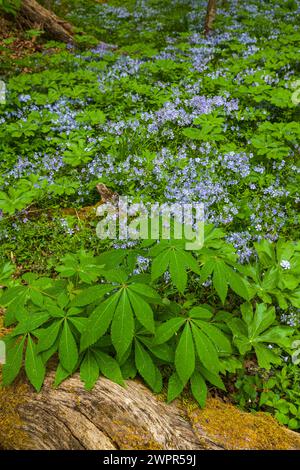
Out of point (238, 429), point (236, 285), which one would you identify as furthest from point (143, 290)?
point (238, 429)

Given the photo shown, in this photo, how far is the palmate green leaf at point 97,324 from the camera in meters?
2.07

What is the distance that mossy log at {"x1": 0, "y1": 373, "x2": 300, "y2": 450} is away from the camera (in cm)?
193

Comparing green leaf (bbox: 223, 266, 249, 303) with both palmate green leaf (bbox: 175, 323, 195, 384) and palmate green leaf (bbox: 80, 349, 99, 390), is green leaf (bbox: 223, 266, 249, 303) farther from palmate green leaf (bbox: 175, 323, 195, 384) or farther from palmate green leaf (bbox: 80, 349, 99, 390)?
palmate green leaf (bbox: 80, 349, 99, 390)

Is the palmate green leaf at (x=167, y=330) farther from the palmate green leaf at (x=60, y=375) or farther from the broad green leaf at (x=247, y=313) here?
the broad green leaf at (x=247, y=313)

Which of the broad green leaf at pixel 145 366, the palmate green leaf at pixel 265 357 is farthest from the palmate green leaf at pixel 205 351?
the palmate green leaf at pixel 265 357

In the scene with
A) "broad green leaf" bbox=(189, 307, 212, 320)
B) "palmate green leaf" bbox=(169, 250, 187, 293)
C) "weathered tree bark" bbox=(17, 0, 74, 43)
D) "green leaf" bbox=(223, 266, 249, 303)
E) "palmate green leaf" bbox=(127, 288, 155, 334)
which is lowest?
"broad green leaf" bbox=(189, 307, 212, 320)

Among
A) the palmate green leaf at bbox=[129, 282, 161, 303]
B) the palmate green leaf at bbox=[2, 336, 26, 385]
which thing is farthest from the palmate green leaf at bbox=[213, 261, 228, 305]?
the palmate green leaf at bbox=[2, 336, 26, 385]

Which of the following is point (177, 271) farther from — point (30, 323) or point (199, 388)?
point (30, 323)

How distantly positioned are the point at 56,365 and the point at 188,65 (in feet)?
19.4

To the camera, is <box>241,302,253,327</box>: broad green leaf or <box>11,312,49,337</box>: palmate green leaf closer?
<box>11,312,49,337</box>: palmate green leaf

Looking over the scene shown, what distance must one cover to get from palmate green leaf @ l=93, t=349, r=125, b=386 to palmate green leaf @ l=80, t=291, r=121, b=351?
0.19 m

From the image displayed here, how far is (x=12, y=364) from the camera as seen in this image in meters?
2.12

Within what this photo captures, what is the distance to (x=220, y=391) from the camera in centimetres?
283

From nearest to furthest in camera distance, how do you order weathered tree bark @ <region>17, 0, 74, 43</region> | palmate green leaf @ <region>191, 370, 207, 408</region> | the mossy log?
the mossy log
palmate green leaf @ <region>191, 370, 207, 408</region>
weathered tree bark @ <region>17, 0, 74, 43</region>
